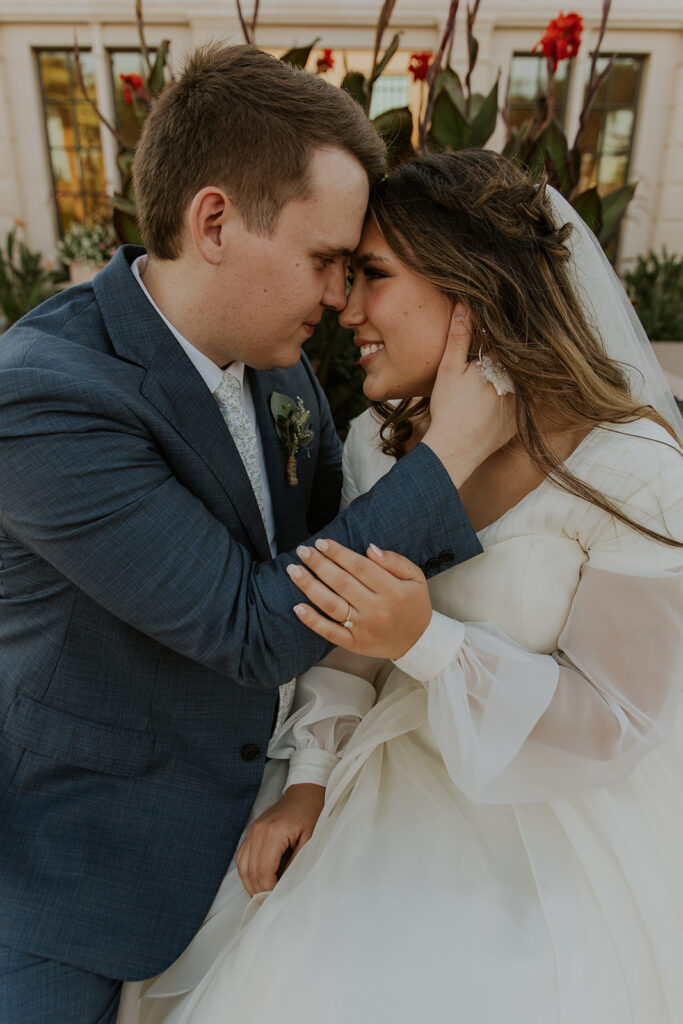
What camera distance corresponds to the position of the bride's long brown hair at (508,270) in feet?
4.90

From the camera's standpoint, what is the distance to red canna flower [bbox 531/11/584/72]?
10.3 feet

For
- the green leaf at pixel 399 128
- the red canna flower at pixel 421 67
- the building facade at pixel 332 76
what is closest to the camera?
the green leaf at pixel 399 128

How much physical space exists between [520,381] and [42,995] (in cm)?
144

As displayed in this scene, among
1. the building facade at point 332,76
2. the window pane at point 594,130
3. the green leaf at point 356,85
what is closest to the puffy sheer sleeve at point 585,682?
the green leaf at point 356,85

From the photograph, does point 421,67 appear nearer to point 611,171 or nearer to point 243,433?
point 243,433

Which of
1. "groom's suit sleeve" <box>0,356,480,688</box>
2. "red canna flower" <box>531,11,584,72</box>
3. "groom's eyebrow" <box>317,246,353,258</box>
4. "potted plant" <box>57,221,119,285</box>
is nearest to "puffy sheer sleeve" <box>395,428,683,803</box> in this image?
"groom's suit sleeve" <box>0,356,480,688</box>

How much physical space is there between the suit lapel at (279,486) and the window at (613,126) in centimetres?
785

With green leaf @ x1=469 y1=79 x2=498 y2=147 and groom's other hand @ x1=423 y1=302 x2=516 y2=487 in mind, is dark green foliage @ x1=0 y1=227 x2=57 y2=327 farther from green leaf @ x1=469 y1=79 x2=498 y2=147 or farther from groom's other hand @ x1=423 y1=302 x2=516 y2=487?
groom's other hand @ x1=423 y1=302 x2=516 y2=487

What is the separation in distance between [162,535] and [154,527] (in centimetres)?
2

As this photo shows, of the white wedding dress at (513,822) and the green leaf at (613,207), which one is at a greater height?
the green leaf at (613,207)

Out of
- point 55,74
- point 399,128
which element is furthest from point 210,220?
point 55,74

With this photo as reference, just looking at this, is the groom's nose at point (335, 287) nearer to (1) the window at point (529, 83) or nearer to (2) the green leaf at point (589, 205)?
(2) the green leaf at point (589, 205)

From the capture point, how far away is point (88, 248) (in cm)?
721

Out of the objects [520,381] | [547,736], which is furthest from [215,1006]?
A: [520,381]
